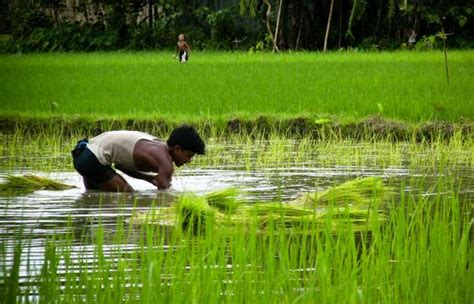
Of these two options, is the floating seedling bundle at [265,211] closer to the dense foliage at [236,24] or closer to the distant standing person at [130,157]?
the distant standing person at [130,157]

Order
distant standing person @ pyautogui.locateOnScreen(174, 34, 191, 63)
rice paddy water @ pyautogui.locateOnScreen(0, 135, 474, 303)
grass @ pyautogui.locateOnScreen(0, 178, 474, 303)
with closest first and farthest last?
grass @ pyautogui.locateOnScreen(0, 178, 474, 303), rice paddy water @ pyautogui.locateOnScreen(0, 135, 474, 303), distant standing person @ pyautogui.locateOnScreen(174, 34, 191, 63)

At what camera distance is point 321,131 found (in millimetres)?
9555

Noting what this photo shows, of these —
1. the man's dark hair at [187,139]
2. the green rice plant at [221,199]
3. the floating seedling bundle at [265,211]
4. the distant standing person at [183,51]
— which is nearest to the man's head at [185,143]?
the man's dark hair at [187,139]

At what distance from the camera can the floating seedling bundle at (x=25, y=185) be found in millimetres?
6434

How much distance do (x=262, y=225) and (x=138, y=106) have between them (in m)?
6.45

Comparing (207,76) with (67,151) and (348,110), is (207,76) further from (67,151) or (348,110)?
(67,151)

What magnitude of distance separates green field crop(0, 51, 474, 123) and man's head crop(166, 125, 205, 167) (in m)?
3.42

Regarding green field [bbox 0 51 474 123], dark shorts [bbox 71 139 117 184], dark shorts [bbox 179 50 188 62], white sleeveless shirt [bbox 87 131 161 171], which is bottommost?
dark shorts [bbox 179 50 188 62]

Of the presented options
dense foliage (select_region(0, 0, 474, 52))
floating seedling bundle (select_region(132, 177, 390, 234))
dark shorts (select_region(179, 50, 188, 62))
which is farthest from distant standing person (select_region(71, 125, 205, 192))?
dense foliage (select_region(0, 0, 474, 52))

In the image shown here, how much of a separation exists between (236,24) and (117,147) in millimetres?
18056

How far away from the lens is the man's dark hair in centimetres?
637

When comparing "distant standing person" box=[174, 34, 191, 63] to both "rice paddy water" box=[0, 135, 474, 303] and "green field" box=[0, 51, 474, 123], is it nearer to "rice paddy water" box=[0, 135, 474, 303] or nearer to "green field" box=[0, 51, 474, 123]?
"green field" box=[0, 51, 474, 123]

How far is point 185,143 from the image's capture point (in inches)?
251

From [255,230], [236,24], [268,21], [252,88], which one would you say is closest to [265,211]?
[255,230]
